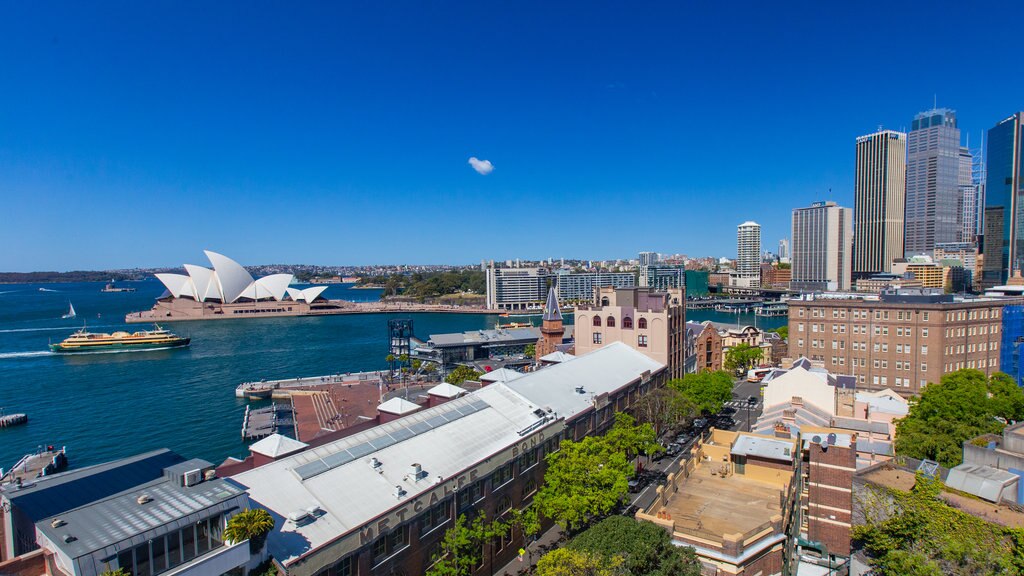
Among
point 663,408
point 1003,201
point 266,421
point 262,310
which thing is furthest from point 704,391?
point 1003,201

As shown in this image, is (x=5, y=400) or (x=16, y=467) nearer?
(x=16, y=467)

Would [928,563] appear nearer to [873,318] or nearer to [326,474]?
[326,474]

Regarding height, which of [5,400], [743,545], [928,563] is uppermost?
[928,563]

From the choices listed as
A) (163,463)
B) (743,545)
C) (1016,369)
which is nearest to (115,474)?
(163,463)

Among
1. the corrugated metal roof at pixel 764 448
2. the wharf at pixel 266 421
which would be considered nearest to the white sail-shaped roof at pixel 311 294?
the wharf at pixel 266 421

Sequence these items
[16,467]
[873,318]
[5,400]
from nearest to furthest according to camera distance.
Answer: [16,467] < [873,318] < [5,400]

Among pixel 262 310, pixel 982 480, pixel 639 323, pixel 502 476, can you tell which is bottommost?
pixel 262 310

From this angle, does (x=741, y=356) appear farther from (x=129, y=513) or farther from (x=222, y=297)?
(x=222, y=297)
